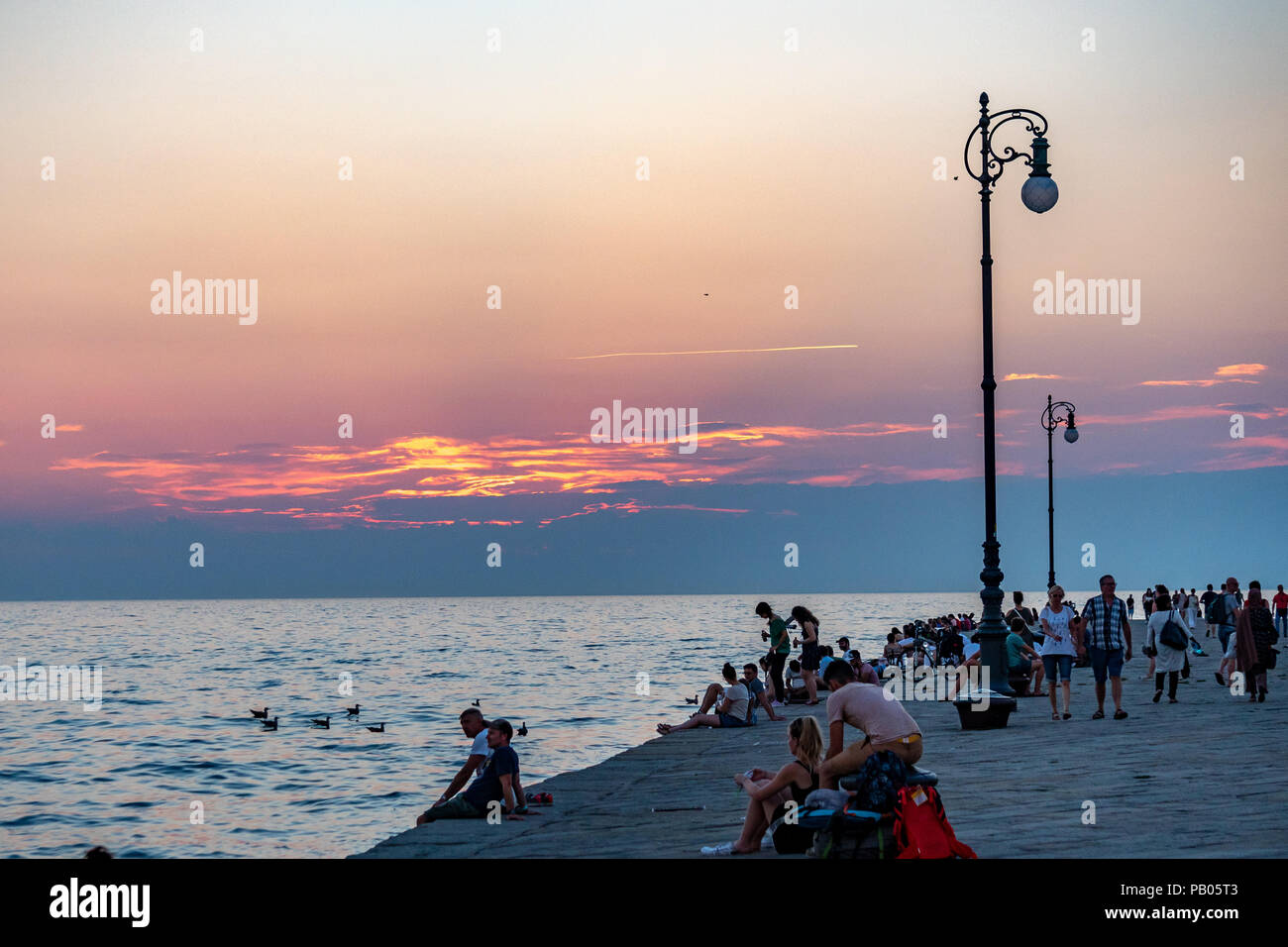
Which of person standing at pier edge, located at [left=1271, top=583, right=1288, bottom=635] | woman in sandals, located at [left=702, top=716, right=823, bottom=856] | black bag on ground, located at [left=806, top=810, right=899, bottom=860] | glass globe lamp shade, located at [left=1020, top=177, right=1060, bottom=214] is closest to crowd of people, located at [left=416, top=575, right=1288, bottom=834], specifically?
woman in sandals, located at [left=702, top=716, right=823, bottom=856]

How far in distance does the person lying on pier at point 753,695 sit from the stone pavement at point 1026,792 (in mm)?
1753

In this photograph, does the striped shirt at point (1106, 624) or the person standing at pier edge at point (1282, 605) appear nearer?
the striped shirt at point (1106, 624)

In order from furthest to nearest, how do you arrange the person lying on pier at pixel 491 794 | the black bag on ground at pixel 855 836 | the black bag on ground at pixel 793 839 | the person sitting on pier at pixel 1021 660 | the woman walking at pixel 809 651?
the person sitting on pier at pixel 1021 660 < the woman walking at pixel 809 651 < the person lying on pier at pixel 491 794 < the black bag on ground at pixel 793 839 < the black bag on ground at pixel 855 836

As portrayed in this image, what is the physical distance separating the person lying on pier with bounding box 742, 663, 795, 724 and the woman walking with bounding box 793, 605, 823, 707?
1.25m

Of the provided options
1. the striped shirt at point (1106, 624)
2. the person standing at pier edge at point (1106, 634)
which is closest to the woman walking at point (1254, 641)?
the person standing at pier edge at point (1106, 634)

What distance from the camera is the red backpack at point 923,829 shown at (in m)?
9.23

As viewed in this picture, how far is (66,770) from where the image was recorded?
35406 millimetres

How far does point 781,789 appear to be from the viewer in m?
10.8

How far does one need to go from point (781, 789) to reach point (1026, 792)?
3334 mm

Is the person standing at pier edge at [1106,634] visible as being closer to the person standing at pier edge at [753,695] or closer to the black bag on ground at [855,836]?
the person standing at pier edge at [753,695]

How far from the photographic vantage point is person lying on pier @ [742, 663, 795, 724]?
23.1 metres

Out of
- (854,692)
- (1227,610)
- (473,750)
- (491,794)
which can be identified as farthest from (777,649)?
(854,692)
